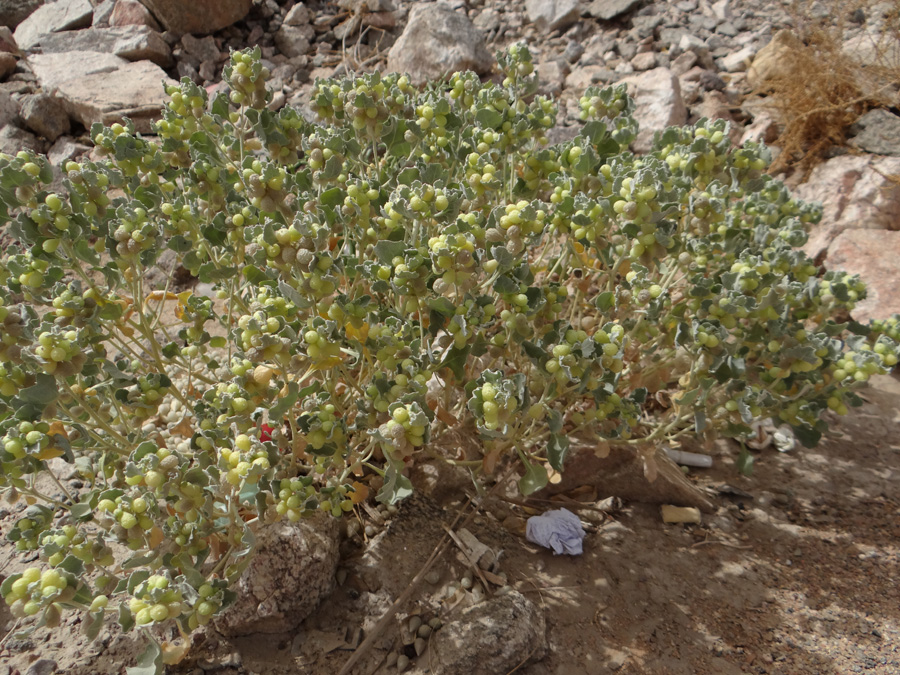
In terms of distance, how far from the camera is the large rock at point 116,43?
502cm

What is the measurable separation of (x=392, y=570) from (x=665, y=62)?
161 inches

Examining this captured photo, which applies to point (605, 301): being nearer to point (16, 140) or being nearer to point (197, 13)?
point (16, 140)

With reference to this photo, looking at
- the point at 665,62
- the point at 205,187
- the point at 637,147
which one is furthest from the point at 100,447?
the point at 665,62

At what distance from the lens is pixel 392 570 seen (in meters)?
2.23

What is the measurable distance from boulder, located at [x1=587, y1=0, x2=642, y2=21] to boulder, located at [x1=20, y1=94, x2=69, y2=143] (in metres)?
3.87

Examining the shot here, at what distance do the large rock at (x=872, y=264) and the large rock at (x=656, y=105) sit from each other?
1240 millimetres

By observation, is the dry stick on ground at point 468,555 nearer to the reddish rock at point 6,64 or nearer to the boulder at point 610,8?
the boulder at point 610,8

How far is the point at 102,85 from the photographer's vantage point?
14.9ft

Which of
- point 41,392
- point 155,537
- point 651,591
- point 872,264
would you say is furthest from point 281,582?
point 872,264

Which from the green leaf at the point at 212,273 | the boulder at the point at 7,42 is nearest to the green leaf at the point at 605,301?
the green leaf at the point at 212,273

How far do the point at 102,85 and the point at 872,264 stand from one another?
15.5 ft

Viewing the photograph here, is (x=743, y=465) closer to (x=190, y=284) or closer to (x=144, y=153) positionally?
(x=144, y=153)

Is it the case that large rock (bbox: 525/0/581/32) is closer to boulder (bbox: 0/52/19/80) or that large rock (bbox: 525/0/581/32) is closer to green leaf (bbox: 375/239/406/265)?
boulder (bbox: 0/52/19/80)

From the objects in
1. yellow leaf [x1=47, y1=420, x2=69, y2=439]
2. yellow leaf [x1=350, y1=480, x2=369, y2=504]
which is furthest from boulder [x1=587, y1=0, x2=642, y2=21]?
yellow leaf [x1=47, y1=420, x2=69, y2=439]
